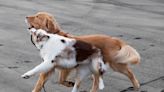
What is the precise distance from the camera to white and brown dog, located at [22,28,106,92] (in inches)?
238

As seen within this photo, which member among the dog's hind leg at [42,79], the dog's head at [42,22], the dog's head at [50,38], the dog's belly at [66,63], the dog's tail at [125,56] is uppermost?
the dog's head at [42,22]

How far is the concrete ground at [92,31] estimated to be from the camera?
761 cm

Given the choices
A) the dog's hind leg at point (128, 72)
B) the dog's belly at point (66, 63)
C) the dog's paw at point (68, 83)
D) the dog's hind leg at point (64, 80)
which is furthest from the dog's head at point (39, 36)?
the dog's hind leg at point (128, 72)

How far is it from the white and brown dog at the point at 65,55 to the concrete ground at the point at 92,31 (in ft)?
3.19

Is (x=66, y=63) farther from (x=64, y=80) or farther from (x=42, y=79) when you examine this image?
(x=64, y=80)

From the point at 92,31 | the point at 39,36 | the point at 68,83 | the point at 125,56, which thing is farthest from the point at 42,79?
the point at 92,31

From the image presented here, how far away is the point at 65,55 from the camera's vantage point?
6.09 meters

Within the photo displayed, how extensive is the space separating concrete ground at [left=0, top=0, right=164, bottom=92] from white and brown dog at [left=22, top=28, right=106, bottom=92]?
0.97 metres

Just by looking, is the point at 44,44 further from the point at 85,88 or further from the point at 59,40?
the point at 85,88

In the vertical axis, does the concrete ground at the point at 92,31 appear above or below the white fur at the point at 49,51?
below

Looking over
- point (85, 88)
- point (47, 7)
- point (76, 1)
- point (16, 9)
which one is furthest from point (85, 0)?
point (85, 88)

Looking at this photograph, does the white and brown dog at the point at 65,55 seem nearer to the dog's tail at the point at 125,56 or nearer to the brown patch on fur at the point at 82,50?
the brown patch on fur at the point at 82,50

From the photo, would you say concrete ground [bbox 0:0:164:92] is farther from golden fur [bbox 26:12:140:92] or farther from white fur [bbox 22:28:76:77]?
white fur [bbox 22:28:76:77]

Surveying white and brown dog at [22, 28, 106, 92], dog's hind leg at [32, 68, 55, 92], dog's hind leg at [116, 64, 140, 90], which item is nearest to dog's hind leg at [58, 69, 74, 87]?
dog's hind leg at [32, 68, 55, 92]
